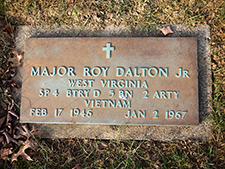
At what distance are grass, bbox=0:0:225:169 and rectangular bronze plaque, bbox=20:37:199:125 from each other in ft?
0.96

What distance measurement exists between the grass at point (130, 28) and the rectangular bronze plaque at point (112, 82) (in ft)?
0.96

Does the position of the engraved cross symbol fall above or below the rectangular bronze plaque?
above

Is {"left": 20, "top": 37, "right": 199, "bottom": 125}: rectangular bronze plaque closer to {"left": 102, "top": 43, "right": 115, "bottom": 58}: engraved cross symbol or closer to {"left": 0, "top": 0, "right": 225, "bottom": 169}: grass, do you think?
{"left": 102, "top": 43, "right": 115, "bottom": 58}: engraved cross symbol

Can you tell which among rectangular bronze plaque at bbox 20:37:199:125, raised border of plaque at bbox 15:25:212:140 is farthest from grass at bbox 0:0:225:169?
rectangular bronze plaque at bbox 20:37:199:125

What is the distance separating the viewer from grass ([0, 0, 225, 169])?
2.34 meters

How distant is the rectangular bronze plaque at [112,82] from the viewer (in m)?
2.32

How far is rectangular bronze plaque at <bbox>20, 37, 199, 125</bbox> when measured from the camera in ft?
7.61

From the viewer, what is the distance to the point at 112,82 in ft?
7.80

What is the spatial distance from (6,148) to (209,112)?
2457 millimetres

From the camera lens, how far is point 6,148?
2.42m

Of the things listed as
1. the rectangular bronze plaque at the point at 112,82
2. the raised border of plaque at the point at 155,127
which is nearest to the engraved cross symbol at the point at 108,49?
the rectangular bronze plaque at the point at 112,82

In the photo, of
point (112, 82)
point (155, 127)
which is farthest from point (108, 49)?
point (155, 127)

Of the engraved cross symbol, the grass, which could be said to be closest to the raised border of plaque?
the grass

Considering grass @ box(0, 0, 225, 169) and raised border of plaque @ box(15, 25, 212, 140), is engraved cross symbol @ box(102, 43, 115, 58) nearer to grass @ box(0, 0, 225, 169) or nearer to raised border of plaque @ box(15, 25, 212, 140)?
raised border of plaque @ box(15, 25, 212, 140)
